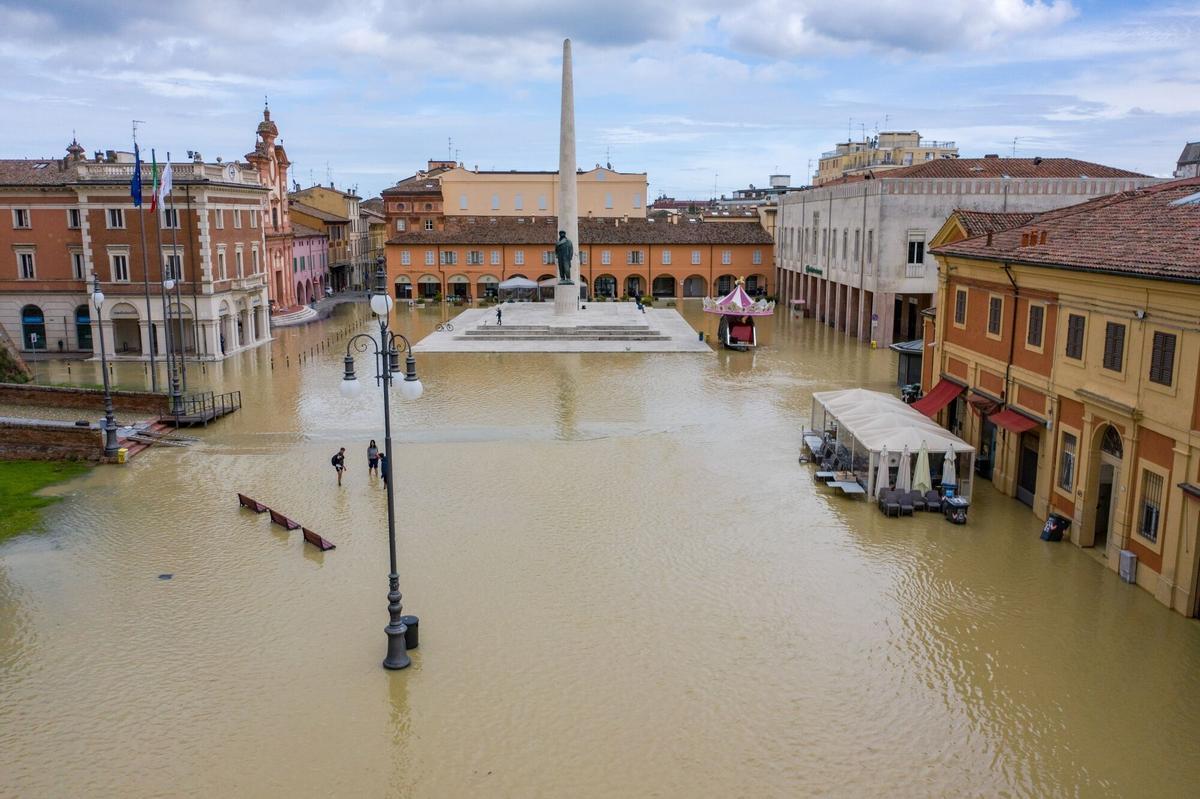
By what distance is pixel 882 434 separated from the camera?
24531 millimetres

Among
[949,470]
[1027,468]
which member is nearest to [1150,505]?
[949,470]

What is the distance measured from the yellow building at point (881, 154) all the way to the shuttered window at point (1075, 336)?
242 ft

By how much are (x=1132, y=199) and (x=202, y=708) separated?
24.7 metres

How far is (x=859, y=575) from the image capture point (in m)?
19.4

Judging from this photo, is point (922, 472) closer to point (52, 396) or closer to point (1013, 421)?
point (1013, 421)

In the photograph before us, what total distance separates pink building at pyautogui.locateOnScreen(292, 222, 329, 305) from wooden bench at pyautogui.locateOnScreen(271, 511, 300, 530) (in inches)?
2140

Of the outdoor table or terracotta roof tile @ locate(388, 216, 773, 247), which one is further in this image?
terracotta roof tile @ locate(388, 216, 773, 247)

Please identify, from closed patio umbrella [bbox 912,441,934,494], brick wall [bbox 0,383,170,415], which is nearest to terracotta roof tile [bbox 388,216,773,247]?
brick wall [bbox 0,383,170,415]

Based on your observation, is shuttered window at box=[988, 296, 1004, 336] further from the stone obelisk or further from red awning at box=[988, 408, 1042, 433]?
the stone obelisk

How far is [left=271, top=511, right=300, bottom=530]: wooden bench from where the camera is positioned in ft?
72.9

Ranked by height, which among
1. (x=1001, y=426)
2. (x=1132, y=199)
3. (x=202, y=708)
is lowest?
(x=202, y=708)

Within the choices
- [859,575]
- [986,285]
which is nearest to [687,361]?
[986,285]

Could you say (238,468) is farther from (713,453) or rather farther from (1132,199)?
(1132,199)

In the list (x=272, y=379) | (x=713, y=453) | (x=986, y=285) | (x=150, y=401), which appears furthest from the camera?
(x=272, y=379)
